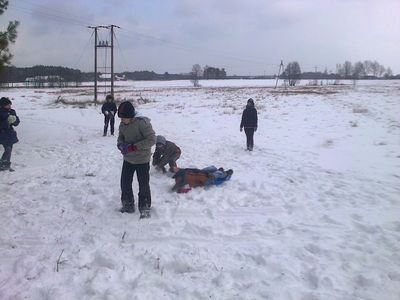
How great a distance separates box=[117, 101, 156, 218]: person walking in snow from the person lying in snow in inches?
47.6

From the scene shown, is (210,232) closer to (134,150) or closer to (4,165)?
(134,150)

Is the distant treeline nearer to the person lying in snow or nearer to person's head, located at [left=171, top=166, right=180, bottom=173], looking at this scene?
person's head, located at [left=171, top=166, right=180, bottom=173]

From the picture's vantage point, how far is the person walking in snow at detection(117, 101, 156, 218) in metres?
5.89

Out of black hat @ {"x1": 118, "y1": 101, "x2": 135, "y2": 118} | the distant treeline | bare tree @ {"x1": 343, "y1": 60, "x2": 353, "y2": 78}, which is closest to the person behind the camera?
black hat @ {"x1": 118, "y1": 101, "x2": 135, "y2": 118}

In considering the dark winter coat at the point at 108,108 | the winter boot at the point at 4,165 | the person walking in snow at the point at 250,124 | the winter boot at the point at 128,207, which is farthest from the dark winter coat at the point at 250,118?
the winter boot at the point at 4,165

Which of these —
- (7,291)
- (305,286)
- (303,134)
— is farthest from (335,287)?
(303,134)

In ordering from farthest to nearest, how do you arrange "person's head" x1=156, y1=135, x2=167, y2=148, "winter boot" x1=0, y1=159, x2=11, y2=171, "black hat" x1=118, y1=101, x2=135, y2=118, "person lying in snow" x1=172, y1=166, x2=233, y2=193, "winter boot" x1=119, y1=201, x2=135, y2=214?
"winter boot" x1=0, y1=159, x2=11, y2=171 < "person's head" x1=156, y1=135, x2=167, y2=148 < "person lying in snow" x1=172, y1=166, x2=233, y2=193 < "winter boot" x1=119, y1=201, x2=135, y2=214 < "black hat" x1=118, y1=101, x2=135, y2=118

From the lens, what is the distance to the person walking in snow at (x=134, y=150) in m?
5.89

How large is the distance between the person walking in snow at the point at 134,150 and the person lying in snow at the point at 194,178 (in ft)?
3.96

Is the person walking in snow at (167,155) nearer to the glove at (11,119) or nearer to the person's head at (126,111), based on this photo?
the person's head at (126,111)

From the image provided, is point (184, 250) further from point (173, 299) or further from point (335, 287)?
point (335, 287)

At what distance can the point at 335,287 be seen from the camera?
402 centimetres

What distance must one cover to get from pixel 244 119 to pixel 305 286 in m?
8.53

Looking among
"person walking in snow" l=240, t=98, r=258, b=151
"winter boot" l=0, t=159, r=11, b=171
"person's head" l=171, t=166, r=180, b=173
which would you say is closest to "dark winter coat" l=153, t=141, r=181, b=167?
"person's head" l=171, t=166, r=180, b=173
